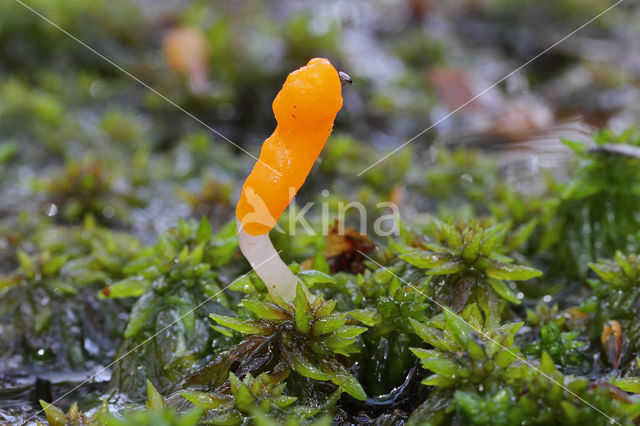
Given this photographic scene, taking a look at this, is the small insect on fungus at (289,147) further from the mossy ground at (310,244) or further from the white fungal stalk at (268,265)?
the mossy ground at (310,244)

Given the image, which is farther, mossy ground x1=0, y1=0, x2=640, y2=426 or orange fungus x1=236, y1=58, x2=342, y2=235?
mossy ground x1=0, y1=0, x2=640, y2=426

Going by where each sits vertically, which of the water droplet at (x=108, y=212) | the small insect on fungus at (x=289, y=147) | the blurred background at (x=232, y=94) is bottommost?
the water droplet at (x=108, y=212)

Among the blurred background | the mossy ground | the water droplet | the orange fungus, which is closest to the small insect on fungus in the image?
the orange fungus

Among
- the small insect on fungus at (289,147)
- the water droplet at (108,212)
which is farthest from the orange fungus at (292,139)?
the water droplet at (108,212)

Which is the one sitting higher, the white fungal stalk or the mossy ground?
the white fungal stalk

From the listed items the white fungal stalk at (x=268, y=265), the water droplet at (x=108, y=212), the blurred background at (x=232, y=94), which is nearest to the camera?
the white fungal stalk at (x=268, y=265)

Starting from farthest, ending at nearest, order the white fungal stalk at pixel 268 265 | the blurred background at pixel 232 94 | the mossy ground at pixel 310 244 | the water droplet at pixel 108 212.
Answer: the blurred background at pixel 232 94 → the water droplet at pixel 108 212 → the white fungal stalk at pixel 268 265 → the mossy ground at pixel 310 244

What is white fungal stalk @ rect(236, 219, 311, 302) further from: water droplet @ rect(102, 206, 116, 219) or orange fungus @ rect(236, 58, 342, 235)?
water droplet @ rect(102, 206, 116, 219)

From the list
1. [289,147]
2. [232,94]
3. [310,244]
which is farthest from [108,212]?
[289,147]
